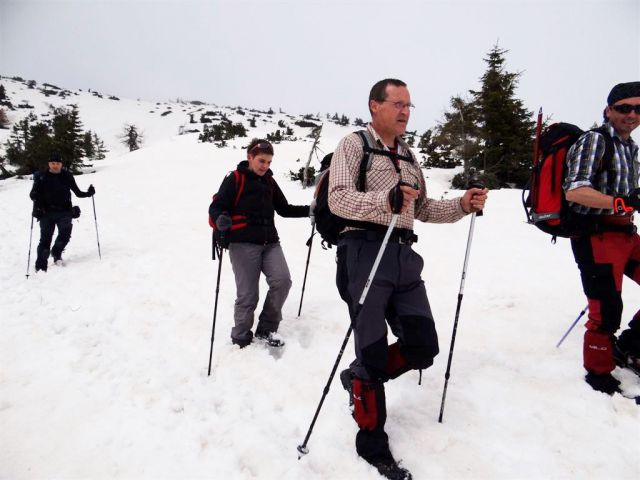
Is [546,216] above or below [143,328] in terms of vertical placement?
above

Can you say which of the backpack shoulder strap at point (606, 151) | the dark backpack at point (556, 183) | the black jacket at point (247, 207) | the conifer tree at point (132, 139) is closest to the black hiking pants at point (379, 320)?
the dark backpack at point (556, 183)

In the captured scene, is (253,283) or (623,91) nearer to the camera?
(623,91)

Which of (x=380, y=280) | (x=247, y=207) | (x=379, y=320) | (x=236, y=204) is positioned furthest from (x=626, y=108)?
(x=236, y=204)

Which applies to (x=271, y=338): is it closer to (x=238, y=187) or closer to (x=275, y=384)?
(x=275, y=384)

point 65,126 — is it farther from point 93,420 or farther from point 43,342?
point 93,420

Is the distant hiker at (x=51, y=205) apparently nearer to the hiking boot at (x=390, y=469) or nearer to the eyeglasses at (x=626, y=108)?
the hiking boot at (x=390, y=469)

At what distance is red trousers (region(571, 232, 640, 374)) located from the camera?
3.00 m

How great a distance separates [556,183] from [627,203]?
53cm

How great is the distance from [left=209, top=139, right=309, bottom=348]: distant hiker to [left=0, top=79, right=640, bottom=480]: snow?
16.5 inches

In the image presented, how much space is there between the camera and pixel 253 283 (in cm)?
441

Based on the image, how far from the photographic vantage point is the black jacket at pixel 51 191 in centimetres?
757

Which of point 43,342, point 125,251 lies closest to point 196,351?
point 43,342

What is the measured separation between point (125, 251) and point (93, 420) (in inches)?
266

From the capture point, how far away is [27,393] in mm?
3475
